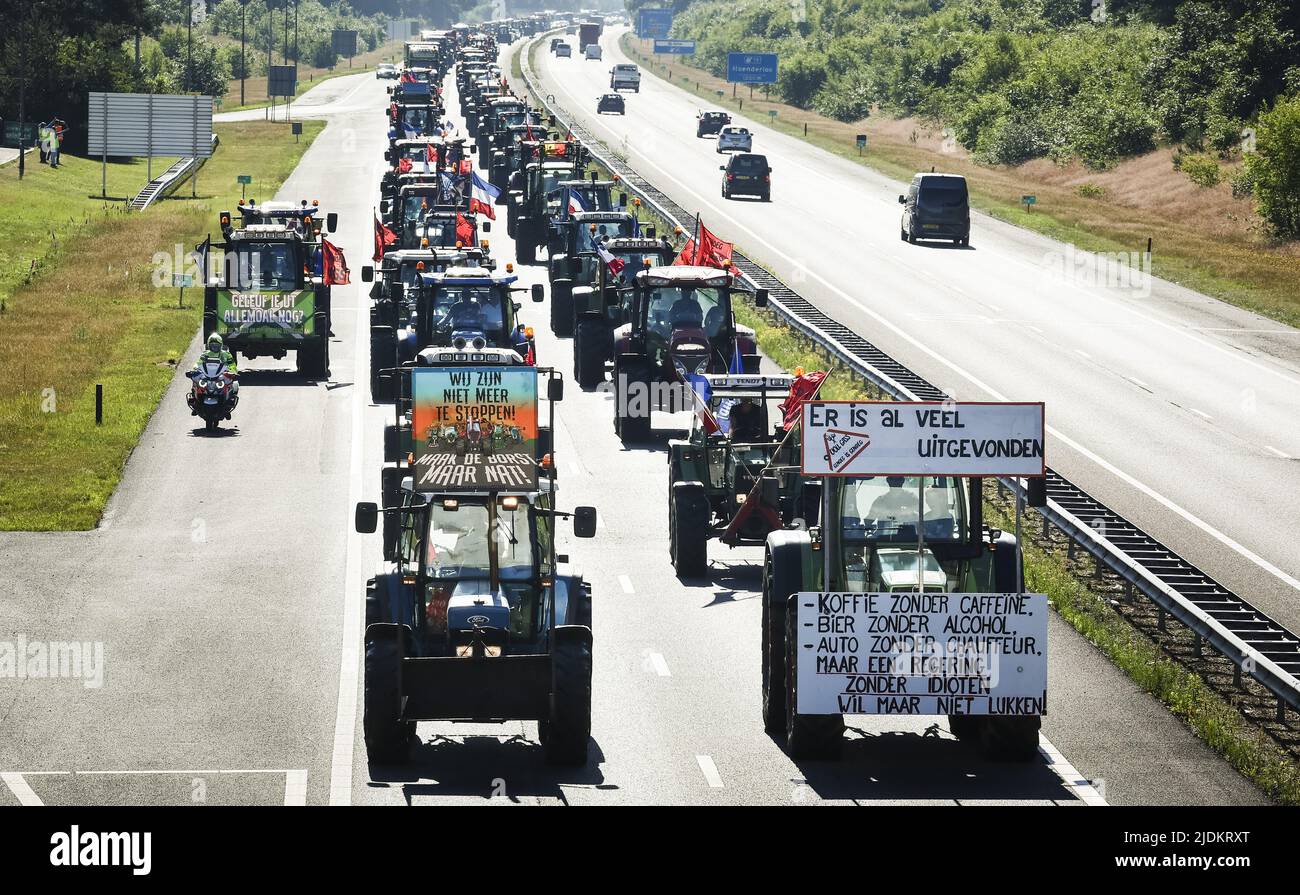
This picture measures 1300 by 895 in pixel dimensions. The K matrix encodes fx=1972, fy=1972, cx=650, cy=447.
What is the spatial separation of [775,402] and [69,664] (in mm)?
18876

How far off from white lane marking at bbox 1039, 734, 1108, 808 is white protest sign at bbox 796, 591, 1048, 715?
77cm

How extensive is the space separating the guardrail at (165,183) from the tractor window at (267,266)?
35.4m

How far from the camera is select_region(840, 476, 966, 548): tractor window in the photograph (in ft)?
56.0

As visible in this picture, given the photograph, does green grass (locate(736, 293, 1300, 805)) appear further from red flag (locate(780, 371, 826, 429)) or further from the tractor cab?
the tractor cab

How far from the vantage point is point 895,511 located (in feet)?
56.2

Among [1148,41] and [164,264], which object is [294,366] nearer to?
[164,264]

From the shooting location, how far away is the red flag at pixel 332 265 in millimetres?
40625

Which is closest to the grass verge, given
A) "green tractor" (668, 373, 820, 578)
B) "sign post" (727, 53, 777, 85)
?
"sign post" (727, 53, 777, 85)

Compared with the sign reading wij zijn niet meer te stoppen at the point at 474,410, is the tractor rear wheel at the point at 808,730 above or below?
below

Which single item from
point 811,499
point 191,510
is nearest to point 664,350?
point 191,510

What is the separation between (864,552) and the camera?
56.0ft

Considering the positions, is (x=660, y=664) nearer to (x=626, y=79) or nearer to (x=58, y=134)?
(x=58, y=134)

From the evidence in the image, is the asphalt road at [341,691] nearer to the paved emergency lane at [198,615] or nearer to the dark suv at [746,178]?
the paved emergency lane at [198,615]

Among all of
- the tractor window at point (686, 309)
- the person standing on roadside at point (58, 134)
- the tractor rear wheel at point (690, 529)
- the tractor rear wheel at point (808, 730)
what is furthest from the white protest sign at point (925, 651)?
the person standing on roadside at point (58, 134)
